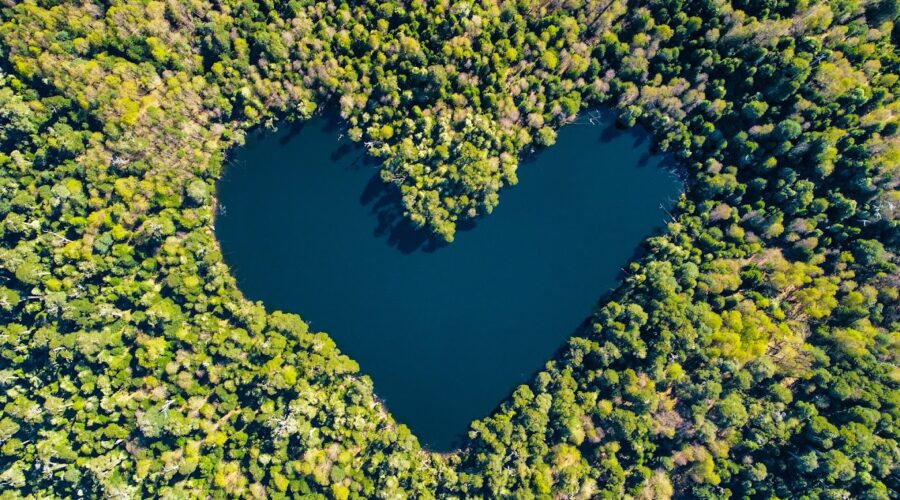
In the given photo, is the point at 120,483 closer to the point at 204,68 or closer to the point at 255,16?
the point at 204,68

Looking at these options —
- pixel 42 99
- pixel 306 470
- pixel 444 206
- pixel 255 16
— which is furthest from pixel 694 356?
pixel 42 99

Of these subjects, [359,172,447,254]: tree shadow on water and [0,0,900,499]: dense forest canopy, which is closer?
[0,0,900,499]: dense forest canopy

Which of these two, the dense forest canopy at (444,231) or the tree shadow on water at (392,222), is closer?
the dense forest canopy at (444,231)

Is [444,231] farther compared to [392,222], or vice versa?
[392,222]

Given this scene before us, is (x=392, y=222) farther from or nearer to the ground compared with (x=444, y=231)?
nearer to the ground
